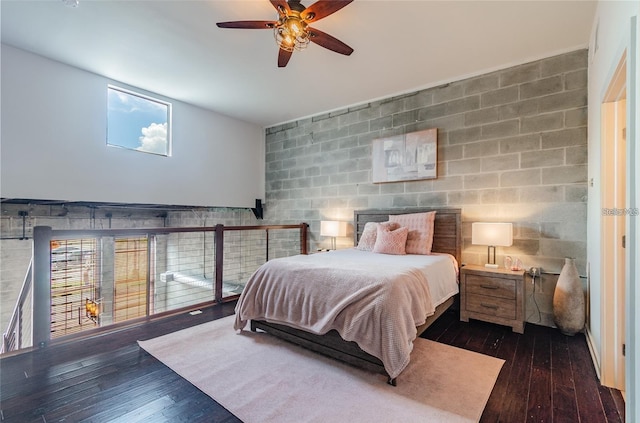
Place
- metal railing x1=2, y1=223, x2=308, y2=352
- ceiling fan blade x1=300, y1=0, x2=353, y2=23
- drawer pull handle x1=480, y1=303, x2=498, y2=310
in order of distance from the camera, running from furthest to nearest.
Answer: metal railing x1=2, y1=223, x2=308, y2=352, drawer pull handle x1=480, y1=303, x2=498, y2=310, ceiling fan blade x1=300, y1=0, x2=353, y2=23

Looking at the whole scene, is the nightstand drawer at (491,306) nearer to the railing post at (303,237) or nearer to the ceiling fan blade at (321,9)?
the railing post at (303,237)

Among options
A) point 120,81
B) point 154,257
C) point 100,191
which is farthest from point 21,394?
point 154,257

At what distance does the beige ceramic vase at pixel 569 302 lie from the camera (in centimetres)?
263

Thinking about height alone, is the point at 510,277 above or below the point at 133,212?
below

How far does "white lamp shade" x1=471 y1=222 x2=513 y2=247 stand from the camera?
2.94 meters

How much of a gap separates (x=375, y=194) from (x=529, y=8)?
8.40ft

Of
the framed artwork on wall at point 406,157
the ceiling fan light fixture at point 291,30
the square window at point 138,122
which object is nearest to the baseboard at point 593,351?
the framed artwork on wall at point 406,157

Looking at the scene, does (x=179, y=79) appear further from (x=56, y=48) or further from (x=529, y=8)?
(x=529, y=8)

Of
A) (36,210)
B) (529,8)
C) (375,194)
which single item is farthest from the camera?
(375,194)

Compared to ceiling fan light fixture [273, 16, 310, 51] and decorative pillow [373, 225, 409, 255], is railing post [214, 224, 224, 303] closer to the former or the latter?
decorative pillow [373, 225, 409, 255]

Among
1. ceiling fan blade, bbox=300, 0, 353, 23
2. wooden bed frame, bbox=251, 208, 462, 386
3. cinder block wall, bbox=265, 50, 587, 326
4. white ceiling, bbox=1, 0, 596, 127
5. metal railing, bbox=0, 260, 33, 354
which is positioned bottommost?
metal railing, bbox=0, 260, 33, 354

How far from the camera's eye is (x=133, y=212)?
218 inches

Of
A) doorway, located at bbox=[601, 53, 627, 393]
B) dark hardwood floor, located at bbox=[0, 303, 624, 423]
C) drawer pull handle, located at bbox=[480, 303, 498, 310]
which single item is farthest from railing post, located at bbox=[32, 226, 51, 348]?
doorway, located at bbox=[601, 53, 627, 393]

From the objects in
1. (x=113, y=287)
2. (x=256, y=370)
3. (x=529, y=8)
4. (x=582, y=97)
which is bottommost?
(x=113, y=287)
